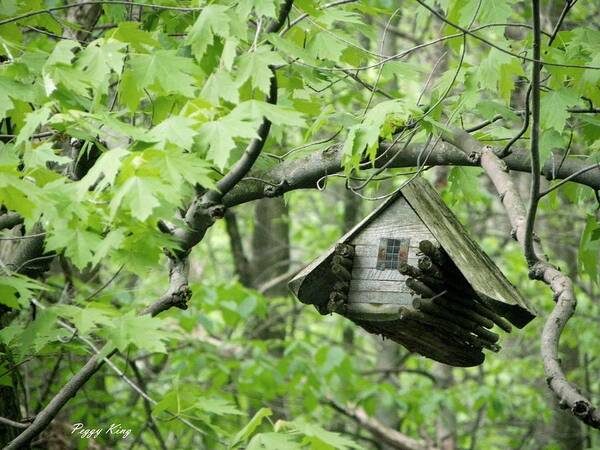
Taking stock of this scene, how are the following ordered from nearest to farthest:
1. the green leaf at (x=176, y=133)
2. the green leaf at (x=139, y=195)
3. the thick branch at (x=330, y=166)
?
the green leaf at (x=139, y=195) < the green leaf at (x=176, y=133) < the thick branch at (x=330, y=166)

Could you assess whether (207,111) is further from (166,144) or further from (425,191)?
(425,191)

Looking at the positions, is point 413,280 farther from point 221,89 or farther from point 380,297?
point 221,89

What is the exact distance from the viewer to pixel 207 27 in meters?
2.77

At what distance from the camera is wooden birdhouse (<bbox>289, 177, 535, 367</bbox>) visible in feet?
10.2

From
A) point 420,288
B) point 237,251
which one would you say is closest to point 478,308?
point 420,288

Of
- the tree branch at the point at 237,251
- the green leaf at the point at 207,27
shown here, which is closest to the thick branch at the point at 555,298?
the green leaf at the point at 207,27

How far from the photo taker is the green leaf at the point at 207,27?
9.00 ft

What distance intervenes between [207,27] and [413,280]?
1.22 metres

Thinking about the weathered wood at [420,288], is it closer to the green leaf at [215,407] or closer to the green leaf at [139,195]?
the green leaf at [215,407]

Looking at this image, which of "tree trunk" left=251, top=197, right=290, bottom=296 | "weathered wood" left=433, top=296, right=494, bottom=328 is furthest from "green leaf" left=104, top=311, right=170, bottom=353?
"tree trunk" left=251, top=197, right=290, bottom=296

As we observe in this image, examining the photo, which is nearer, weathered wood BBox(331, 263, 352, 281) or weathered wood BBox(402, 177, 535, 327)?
weathered wood BBox(402, 177, 535, 327)

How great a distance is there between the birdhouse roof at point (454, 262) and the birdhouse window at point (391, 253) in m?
0.12

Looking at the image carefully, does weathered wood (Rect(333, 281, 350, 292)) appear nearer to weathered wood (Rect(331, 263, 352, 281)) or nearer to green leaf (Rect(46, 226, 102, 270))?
weathered wood (Rect(331, 263, 352, 281))

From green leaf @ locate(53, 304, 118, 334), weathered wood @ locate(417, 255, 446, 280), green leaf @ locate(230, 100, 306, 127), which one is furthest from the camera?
weathered wood @ locate(417, 255, 446, 280)
